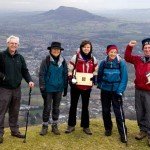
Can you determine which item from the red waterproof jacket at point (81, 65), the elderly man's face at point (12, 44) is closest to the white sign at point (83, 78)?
the red waterproof jacket at point (81, 65)

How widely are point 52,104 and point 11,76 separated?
77.7 inches

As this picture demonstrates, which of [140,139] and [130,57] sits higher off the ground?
[130,57]

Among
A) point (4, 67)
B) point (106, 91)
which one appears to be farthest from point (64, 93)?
point (4, 67)

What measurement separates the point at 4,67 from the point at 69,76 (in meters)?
2.24

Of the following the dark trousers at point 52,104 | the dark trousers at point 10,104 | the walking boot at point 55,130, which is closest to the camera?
the dark trousers at point 10,104

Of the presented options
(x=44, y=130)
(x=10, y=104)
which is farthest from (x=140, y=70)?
(x=10, y=104)

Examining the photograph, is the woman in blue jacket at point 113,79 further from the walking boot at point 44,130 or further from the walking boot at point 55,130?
the walking boot at point 44,130

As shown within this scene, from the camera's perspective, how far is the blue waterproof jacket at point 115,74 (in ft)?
35.5

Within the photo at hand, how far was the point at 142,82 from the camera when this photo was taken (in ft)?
35.6

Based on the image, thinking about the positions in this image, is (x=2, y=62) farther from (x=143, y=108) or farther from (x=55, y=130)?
(x=143, y=108)

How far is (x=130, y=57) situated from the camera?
11211 mm

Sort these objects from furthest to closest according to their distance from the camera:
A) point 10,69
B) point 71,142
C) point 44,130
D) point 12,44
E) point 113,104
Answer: point 44,130 < point 71,142 < point 113,104 < point 10,69 < point 12,44

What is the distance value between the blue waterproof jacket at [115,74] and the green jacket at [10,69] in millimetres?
2710

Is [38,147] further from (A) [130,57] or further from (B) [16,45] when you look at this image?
(A) [130,57]
